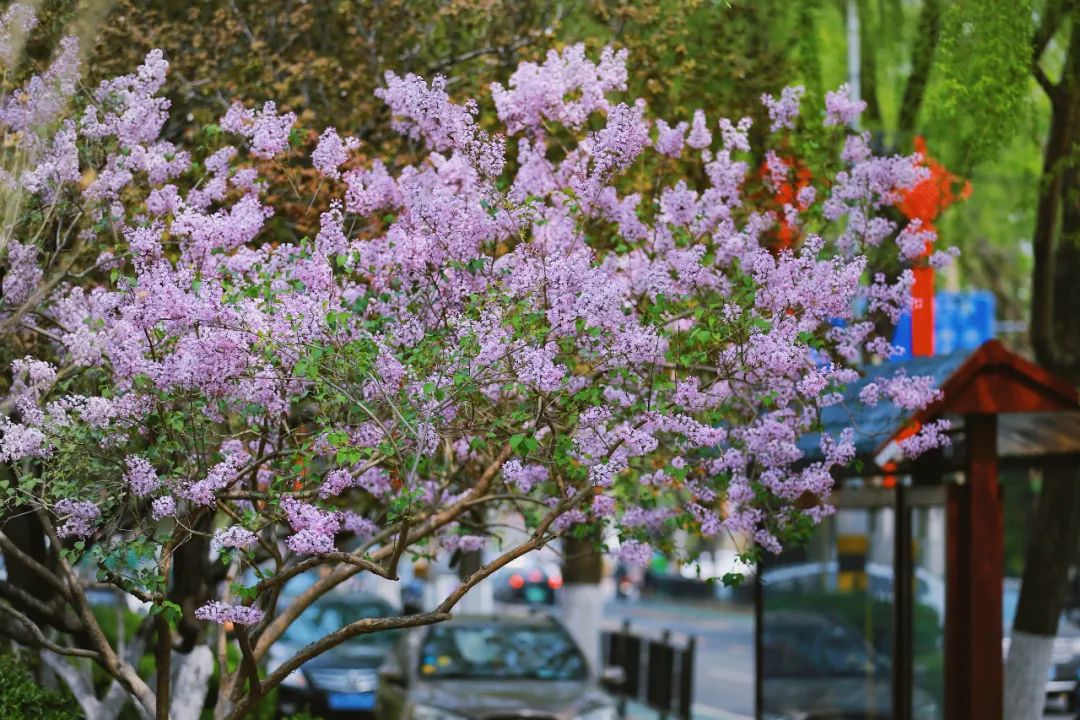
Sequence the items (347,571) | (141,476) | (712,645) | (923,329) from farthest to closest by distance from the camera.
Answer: (712,645), (923,329), (347,571), (141,476)

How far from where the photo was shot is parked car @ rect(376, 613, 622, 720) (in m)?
14.2

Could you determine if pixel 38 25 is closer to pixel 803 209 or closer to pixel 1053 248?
pixel 803 209

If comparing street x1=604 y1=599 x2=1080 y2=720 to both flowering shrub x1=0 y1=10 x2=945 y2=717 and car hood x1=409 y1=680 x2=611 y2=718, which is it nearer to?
car hood x1=409 y1=680 x2=611 y2=718

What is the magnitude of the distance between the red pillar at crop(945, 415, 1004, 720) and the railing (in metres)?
6.93

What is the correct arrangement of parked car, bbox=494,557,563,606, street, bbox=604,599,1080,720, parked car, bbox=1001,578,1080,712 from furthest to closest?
parked car, bbox=494,557,563,606 → street, bbox=604,599,1080,720 → parked car, bbox=1001,578,1080,712

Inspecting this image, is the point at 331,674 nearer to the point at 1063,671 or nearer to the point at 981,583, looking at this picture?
the point at 1063,671

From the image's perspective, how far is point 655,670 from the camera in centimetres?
2141

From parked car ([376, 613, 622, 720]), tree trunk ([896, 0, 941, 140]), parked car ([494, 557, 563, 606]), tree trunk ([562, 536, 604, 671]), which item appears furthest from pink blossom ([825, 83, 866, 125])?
parked car ([494, 557, 563, 606])

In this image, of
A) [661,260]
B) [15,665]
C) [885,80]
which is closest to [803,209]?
[661,260]

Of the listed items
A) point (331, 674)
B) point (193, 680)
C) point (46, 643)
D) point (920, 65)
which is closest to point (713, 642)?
point (331, 674)

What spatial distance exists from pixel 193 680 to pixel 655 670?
34.1 feet

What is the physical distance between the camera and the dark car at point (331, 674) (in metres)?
21.2

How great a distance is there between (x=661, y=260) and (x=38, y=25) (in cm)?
420

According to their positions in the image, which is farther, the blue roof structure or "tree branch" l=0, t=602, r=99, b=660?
the blue roof structure
